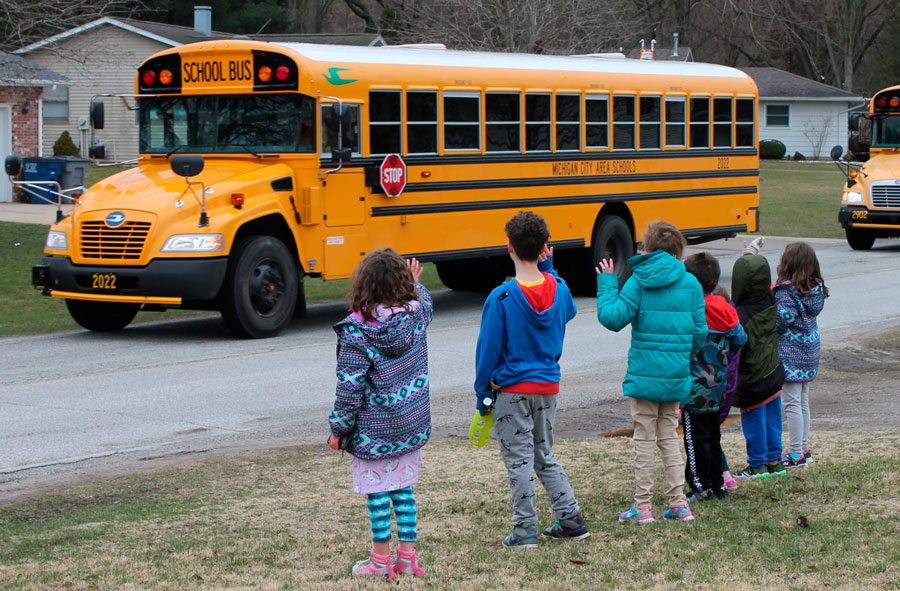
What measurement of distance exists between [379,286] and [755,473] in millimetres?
2873

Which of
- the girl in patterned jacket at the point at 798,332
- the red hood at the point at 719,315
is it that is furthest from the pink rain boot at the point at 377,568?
the girl in patterned jacket at the point at 798,332

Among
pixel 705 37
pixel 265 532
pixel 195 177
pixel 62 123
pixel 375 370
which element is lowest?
pixel 265 532

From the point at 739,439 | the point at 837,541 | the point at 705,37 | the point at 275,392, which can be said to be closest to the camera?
the point at 837,541

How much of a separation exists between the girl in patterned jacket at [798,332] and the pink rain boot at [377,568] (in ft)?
9.12

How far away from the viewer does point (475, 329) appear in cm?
1405

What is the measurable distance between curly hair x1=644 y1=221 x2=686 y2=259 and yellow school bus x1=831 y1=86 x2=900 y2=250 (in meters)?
17.5

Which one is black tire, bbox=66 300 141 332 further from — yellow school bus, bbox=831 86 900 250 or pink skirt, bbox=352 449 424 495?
yellow school bus, bbox=831 86 900 250

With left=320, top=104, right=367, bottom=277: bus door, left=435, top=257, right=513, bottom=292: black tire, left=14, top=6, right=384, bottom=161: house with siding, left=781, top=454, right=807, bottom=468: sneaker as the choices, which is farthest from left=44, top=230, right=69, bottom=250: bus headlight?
left=14, top=6, right=384, bottom=161: house with siding

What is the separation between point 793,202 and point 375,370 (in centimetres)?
3189

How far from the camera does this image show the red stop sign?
13.7 meters

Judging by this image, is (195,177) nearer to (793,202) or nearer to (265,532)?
(265,532)

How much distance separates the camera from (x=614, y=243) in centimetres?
1695

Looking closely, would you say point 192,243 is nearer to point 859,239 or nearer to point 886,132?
point 859,239

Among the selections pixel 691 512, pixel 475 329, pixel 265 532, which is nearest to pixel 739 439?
pixel 691 512
